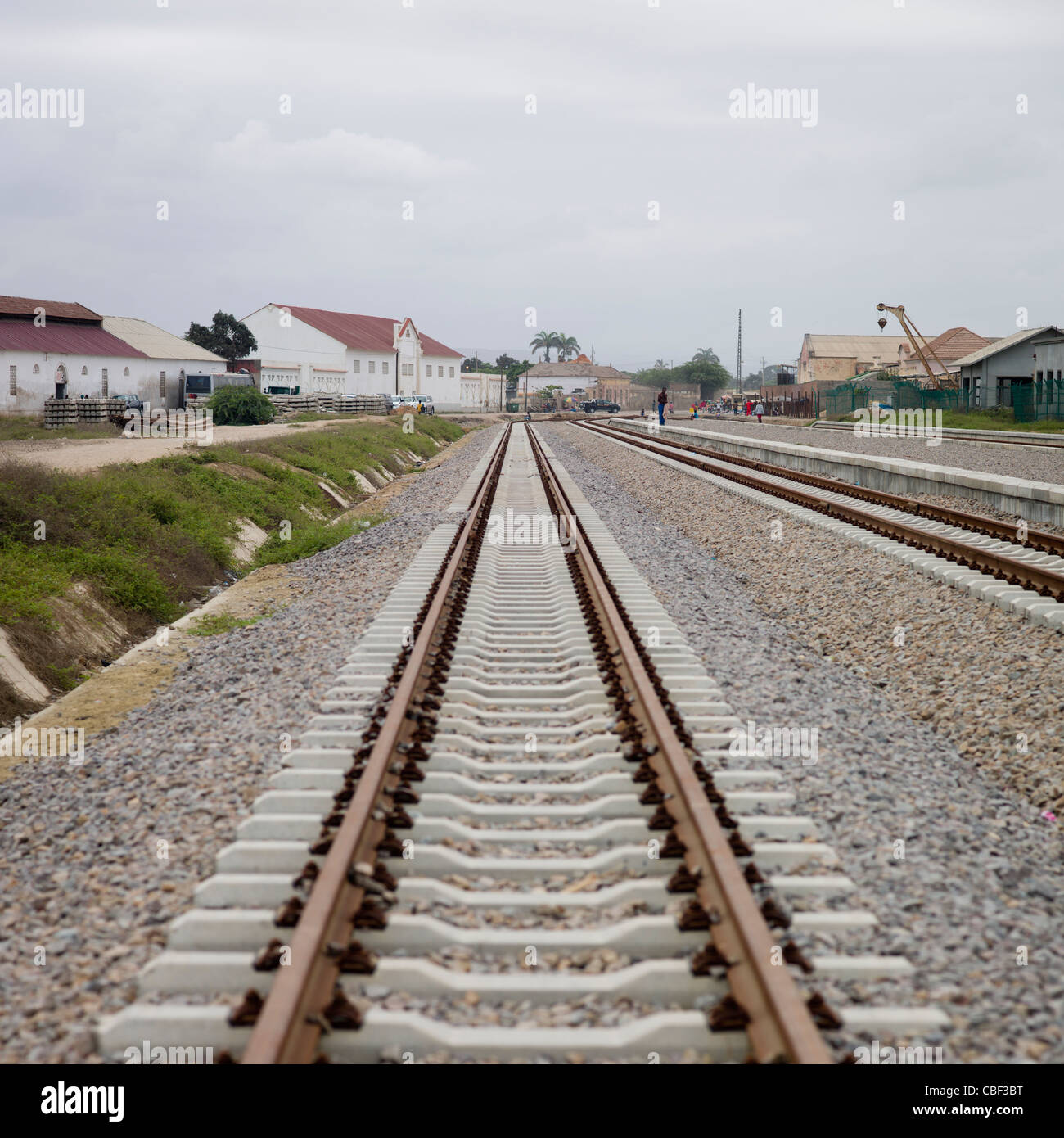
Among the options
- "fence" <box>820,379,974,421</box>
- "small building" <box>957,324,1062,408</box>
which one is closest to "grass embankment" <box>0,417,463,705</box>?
"small building" <box>957,324,1062,408</box>

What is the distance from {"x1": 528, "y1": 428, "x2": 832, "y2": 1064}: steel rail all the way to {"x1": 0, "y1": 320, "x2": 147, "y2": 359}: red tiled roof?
166 feet

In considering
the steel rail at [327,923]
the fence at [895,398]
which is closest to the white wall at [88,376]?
the fence at [895,398]

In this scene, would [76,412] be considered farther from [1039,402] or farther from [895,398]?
[895,398]

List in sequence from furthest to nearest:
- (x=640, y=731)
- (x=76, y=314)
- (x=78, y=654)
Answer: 1. (x=76, y=314)
2. (x=78, y=654)
3. (x=640, y=731)

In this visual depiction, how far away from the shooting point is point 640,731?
5.75 meters

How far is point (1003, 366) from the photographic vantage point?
54094 millimetres

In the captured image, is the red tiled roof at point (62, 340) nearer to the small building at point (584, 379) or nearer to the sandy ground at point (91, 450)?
the sandy ground at point (91, 450)

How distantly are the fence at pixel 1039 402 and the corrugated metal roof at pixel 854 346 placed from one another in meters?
66.0

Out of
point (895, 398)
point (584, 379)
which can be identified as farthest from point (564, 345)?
point (895, 398)

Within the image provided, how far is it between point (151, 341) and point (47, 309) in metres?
7.64
